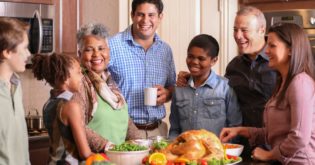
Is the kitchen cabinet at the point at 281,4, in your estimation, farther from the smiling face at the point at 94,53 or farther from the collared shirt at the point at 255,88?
the smiling face at the point at 94,53

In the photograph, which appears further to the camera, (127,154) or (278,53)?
(278,53)

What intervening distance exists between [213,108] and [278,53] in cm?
55

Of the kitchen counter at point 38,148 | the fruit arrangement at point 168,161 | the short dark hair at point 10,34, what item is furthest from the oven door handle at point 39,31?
the fruit arrangement at point 168,161

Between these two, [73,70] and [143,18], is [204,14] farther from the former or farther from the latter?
[73,70]

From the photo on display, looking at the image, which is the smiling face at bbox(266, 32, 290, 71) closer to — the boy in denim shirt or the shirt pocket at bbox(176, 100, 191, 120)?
the boy in denim shirt

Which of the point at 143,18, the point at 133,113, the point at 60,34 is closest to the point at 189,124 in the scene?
the point at 133,113

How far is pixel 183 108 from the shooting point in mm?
2719

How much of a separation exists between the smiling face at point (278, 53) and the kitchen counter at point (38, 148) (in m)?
1.63

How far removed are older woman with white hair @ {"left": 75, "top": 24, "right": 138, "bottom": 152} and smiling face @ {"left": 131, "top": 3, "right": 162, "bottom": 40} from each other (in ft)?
1.56

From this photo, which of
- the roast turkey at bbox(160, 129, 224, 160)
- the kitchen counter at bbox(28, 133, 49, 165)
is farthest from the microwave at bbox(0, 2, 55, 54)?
the roast turkey at bbox(160, 129, 224, 160)

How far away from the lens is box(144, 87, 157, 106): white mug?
276 cm

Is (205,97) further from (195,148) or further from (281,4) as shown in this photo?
(281,4)

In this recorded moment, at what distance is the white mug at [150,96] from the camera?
276 centimetres

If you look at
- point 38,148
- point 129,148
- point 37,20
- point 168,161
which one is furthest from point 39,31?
point 168,161
